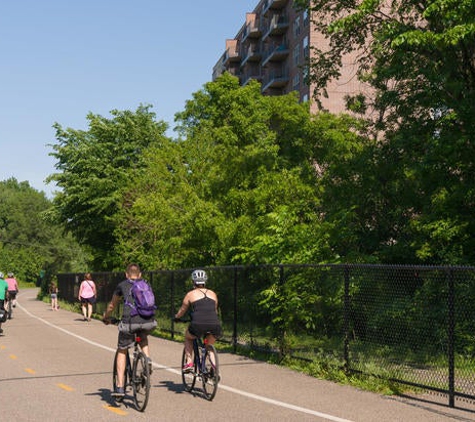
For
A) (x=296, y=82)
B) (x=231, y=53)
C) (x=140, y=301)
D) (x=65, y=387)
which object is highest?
(x=231, y=53)

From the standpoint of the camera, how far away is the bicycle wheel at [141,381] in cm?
880

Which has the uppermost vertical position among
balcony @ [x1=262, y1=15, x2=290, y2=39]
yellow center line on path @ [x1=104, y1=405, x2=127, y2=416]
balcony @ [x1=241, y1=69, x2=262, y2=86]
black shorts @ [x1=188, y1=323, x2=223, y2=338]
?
balcony @ [x1=262, y1=15, x2=290, y2=39]

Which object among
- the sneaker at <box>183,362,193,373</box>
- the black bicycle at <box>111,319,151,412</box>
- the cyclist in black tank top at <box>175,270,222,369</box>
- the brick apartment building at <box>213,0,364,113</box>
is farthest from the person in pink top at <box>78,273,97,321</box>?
the brick apartment building at <box>213,0,364,113</box>

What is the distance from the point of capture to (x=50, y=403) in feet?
30.5

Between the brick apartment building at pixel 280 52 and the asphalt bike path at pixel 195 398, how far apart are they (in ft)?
154

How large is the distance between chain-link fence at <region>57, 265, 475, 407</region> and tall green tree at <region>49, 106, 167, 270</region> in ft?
90.7

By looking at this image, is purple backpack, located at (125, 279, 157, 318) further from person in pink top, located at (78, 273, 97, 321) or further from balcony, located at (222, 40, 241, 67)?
balcony, located at (222, 40, 241, 67)

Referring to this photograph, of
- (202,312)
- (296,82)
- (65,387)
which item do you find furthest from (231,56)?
(202,312)

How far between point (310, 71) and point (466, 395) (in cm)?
1677

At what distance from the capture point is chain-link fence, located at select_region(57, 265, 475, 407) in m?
9.84

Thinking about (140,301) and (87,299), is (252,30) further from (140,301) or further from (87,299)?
(140,301)

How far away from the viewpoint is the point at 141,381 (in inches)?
355

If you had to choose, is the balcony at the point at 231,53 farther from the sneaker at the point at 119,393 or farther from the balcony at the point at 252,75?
the sneaker at the point at 119,393

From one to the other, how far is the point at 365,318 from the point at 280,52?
62925mm
